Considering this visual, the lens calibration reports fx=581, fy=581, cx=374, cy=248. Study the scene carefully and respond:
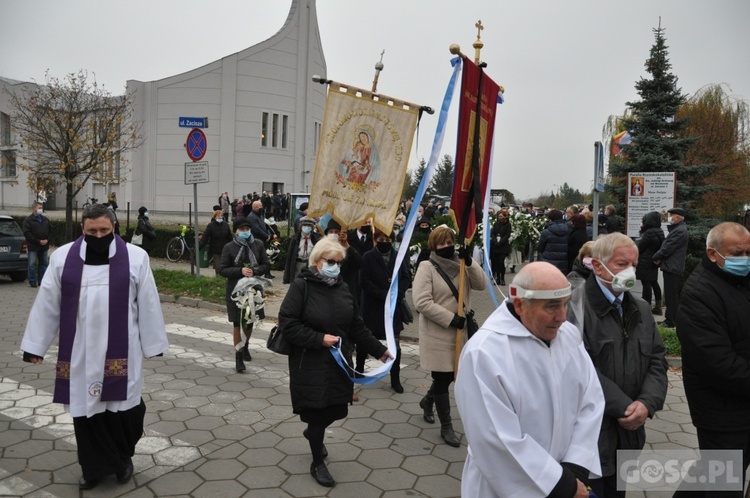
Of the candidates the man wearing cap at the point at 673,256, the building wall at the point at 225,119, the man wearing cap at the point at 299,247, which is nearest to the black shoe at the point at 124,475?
the man wearing cap at the point at 299,247

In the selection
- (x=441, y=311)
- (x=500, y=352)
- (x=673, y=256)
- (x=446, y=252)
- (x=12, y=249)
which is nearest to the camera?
(x=500, y=352)

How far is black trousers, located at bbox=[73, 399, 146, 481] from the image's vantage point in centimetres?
404

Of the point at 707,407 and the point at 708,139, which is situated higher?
the point at 708,139

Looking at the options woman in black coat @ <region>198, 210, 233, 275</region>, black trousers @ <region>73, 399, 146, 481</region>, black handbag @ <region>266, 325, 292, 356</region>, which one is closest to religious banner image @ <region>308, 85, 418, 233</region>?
black handbag @ <region>266, 325, 292, 356</region>

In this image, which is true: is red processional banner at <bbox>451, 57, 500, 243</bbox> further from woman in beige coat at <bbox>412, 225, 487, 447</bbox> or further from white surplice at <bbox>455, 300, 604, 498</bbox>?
white surplice at <bbox>455, 300, 604, 498</bbox>

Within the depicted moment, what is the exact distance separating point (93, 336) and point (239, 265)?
3.28 m

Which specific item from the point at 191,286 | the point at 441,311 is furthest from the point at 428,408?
the point at 191,286

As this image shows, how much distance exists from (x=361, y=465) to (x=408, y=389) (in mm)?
2131

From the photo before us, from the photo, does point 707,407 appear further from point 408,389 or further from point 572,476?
point 408,389

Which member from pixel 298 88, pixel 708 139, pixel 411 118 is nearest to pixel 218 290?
pixel 411 118

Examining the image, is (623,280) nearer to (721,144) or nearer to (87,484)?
(87,484)

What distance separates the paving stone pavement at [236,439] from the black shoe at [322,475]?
0.16ft

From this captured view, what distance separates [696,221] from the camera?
1903 centimetres

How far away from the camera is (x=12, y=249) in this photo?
45.4 ft
